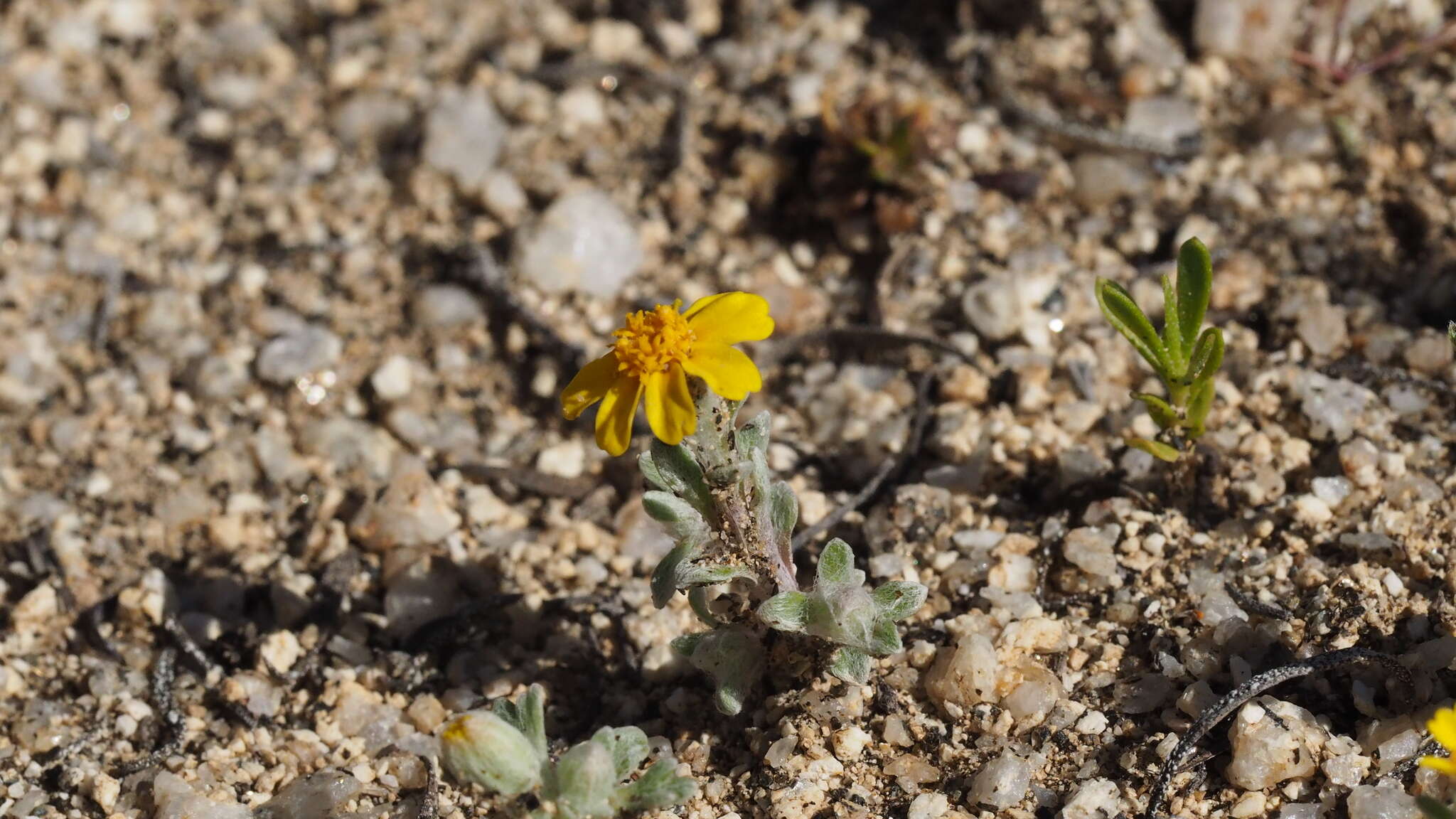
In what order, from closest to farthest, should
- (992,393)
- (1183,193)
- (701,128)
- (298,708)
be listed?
1. (298,708)
2. (992,393)
3. (1183,193)
4. (701,128)

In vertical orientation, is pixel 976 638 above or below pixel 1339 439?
below

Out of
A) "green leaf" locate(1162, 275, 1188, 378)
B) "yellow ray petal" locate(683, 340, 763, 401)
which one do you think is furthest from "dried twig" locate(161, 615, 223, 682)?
"green leaf" locate(1162, 275, 1188, 378)

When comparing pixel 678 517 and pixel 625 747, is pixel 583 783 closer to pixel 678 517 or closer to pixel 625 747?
pixel 625 747

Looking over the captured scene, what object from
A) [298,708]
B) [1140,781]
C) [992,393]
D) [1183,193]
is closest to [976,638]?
[1140,781]

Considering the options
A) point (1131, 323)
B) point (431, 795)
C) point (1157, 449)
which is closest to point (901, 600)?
point (1157, 449)

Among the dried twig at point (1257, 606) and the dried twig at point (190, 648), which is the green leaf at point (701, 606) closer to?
the dried twig at point (1257, 606)

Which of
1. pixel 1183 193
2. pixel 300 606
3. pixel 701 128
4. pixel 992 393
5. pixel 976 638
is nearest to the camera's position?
pixel 976 638

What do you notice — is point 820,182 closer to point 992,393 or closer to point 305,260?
point 992,393
